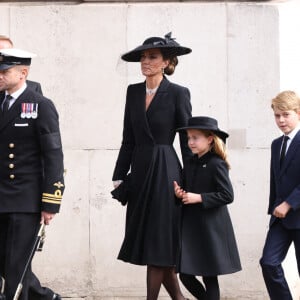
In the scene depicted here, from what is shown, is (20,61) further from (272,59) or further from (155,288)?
(272,59)

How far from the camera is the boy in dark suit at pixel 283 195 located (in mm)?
7176

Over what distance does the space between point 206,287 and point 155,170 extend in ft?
2.89

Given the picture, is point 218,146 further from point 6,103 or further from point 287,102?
point 6,103

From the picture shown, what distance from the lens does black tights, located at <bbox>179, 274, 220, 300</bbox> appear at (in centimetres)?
720

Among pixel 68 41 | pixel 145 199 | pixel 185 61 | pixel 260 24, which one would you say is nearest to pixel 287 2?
pixel 260 24

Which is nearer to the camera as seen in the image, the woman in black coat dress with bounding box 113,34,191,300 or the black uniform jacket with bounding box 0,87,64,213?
the black uniform jacket with bounding box 0,87,64,213

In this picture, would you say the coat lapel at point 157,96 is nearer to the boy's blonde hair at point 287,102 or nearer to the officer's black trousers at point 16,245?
the boy's blonde hair at point 287,102

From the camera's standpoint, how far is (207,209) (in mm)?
7133

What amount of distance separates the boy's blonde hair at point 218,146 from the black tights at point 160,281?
90 centimetres

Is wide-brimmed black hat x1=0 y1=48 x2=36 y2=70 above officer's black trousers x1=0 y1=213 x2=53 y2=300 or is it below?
above

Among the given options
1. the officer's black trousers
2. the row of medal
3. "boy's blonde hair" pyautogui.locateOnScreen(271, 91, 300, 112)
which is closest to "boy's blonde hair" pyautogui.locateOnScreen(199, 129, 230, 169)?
"boy's blonde hair" pyautogui.locateOnScreen(271, 91, 300, 112)

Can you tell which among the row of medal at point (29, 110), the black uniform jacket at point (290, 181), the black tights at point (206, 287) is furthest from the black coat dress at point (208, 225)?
the row of medal at point (29, 110)

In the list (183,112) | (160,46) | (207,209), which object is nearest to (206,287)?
(207,209)

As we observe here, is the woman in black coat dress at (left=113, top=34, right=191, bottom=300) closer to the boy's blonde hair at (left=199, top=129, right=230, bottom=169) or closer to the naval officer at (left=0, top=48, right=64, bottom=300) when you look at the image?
the boy's blonde hair at (left=199, top=129, right=230, bottom=169)
